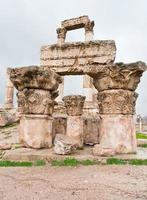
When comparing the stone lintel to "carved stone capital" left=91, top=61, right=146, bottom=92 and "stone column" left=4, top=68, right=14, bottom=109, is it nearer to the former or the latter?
"carved stone capital" left=91, top=61, right=146, bottom=92

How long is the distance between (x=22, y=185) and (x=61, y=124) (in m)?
5.06

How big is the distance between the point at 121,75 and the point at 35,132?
261 centimetres

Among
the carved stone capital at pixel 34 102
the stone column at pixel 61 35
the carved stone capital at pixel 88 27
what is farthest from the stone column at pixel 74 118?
the stone column at pixel 61 35

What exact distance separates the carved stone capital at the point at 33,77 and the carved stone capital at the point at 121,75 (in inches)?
46.2

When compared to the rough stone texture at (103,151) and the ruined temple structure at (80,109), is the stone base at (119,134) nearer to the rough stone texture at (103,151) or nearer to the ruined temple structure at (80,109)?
the ruined temple structure at (80,109)

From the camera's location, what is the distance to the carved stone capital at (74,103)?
28.9 feet

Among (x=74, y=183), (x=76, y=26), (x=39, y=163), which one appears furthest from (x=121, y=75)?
(x=76, y=26)

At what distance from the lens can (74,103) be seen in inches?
350

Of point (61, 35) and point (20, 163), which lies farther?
point (61, 35)

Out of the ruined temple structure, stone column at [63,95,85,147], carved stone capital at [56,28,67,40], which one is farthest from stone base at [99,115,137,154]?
carved stone capital at [56,28,67,40]

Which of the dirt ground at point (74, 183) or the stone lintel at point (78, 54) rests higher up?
the stone lintel at point (78, 54)

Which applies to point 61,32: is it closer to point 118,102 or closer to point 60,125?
point 60,125

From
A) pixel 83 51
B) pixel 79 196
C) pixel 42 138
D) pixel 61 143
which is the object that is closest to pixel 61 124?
pixel 42 138

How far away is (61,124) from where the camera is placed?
32.6 ft
